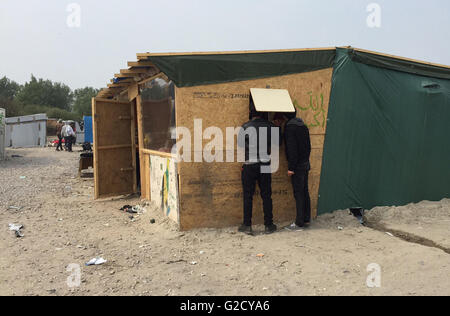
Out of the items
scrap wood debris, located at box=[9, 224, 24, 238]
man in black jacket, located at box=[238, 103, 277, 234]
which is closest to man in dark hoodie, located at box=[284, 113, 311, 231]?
man in black jacket, located at box=[238, 103, 277, 234]

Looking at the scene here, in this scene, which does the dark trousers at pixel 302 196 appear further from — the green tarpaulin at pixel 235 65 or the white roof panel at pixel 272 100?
the green tarpaulin at pixel 235 65

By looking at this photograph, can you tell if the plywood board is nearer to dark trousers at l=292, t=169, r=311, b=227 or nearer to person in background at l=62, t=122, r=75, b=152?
dark trousers at l=292, t=169, r=311, b=227

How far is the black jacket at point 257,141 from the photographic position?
4738mm

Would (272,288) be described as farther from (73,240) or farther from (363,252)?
(73,240)

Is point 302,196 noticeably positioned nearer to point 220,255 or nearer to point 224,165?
point 224,165

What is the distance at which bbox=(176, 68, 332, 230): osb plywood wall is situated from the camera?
16.2 feet

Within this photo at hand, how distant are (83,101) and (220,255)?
54747 mm

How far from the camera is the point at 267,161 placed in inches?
191

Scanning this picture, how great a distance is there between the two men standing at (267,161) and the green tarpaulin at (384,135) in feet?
2.51

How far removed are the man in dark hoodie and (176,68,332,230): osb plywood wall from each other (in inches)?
12.5
